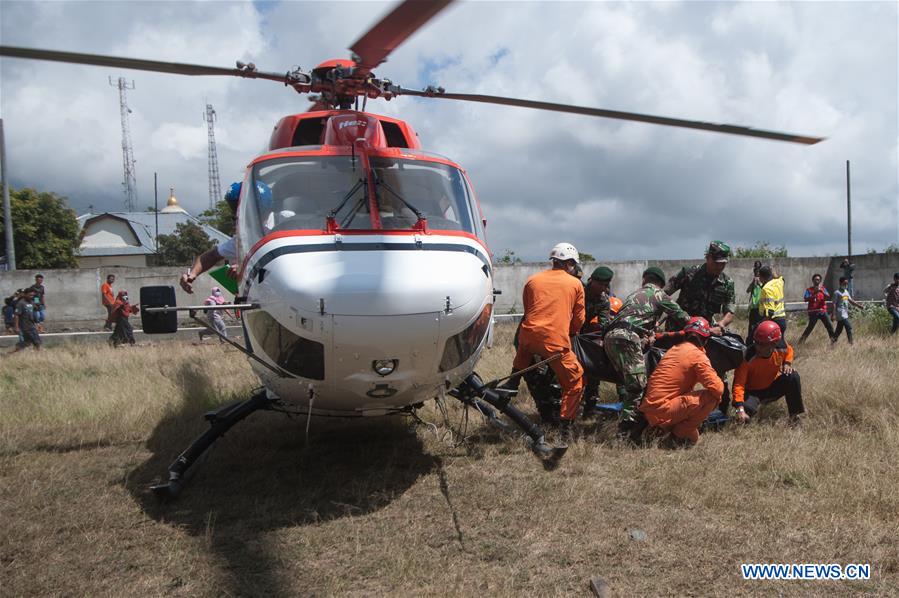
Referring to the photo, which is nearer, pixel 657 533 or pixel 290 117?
pixel 657 533

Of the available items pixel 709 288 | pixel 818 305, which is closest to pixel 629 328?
pixel 709 288

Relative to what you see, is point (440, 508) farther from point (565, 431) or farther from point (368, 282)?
point (565, 431)

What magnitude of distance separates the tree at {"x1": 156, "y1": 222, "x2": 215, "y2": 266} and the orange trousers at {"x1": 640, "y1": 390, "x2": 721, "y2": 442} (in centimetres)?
4922

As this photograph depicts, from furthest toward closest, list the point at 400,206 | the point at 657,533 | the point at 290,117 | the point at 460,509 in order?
the point at 290,117, the point at 400,206, the point at 460,509, the point at 657,533

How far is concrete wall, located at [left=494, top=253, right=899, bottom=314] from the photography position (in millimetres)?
22631

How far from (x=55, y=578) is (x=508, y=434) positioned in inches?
139

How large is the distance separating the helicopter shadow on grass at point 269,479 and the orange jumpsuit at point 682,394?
6.16 feet

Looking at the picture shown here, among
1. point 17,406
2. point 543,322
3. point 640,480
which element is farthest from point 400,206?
point 17,406

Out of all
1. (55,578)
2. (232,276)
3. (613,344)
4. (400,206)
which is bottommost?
(55,578)

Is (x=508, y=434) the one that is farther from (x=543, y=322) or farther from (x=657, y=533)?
(x=657, y=533)

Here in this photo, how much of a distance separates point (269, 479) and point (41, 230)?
137 feet

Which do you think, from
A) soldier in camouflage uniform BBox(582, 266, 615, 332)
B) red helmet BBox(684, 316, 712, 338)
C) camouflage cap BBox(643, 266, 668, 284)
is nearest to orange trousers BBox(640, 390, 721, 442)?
red helmet BBox(684, 316, 712, 338)

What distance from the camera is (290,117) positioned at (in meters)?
6.30

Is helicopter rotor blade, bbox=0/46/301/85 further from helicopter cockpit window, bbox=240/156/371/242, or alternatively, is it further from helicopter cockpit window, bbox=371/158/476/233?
helicopter cockpit window, bbox=371/158/476/233
